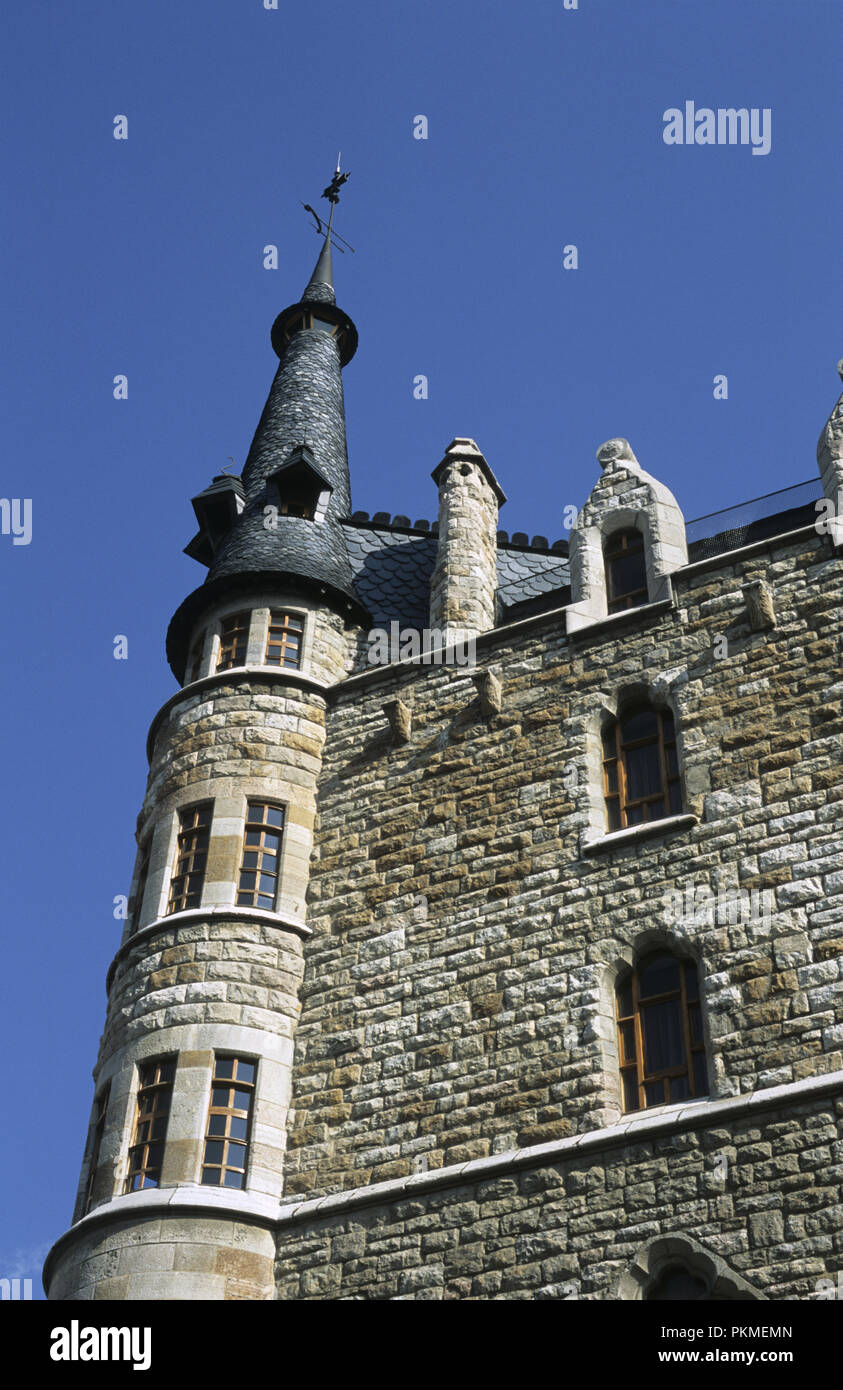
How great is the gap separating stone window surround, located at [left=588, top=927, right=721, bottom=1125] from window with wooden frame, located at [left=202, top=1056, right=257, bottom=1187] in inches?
153

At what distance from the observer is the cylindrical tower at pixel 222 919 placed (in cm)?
1709

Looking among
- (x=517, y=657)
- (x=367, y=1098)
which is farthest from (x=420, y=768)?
(x=367, y=1098)

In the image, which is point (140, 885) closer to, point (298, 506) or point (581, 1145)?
point (298, 506)

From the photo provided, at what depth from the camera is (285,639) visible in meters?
22.4

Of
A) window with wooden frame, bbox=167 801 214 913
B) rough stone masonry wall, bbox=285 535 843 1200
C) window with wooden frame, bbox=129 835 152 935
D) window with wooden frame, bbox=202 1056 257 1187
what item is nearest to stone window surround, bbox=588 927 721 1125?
rough stone masonry wall, bbox=285 535 843 1200

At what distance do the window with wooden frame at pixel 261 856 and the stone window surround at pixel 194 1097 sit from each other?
1.77 meters

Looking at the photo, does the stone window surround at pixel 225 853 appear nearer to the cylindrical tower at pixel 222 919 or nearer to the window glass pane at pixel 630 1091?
the cylindrical tower at pixel 222 919

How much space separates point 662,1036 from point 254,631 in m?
8.21

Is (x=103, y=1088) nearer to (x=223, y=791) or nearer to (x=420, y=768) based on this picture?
(x=223, y=791)

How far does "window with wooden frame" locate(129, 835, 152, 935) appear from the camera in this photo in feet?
67.2

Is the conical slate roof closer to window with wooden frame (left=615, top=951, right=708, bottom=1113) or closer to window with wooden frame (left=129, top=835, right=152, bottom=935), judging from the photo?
window with wooden frame (left=129, top=835, right=152, bottom=935)

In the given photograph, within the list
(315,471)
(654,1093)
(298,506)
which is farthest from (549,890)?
(315,471)
